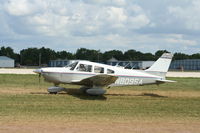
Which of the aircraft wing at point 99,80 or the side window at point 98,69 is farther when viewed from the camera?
the side window at point 98,69

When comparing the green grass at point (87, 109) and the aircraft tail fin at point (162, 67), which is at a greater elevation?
the aircraft tail fin at point (162, 67)

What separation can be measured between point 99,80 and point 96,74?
106 cm

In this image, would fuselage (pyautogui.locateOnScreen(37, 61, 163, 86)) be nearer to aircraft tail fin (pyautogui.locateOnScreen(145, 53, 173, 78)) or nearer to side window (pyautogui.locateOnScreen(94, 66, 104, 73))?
side window (pyautogui.locateOnScreen(94, 66, 104, 73))

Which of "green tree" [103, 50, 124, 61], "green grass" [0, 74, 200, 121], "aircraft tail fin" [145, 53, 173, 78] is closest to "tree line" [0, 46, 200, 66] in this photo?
"green tree" [103, 50, 124, 61]

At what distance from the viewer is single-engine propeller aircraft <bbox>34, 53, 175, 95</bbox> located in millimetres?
17125

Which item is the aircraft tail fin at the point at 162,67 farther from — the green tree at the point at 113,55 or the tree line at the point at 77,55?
the green tree at the point at 113,55

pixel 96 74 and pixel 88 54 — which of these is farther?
pixel 88 54

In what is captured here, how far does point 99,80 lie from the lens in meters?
16.6

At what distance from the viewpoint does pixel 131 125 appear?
31.7 feet

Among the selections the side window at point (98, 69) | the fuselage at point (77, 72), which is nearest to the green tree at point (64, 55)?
the fuselage at point (77, 72)

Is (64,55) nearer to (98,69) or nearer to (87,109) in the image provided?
(98,69)

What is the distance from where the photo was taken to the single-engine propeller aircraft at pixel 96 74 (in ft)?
56.2

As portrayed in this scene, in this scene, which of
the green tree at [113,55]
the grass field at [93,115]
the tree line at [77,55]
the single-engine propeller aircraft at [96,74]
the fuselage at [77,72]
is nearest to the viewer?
the grass field at [93,115]

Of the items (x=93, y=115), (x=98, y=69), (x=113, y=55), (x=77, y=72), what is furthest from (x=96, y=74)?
(x=113, y=55)
